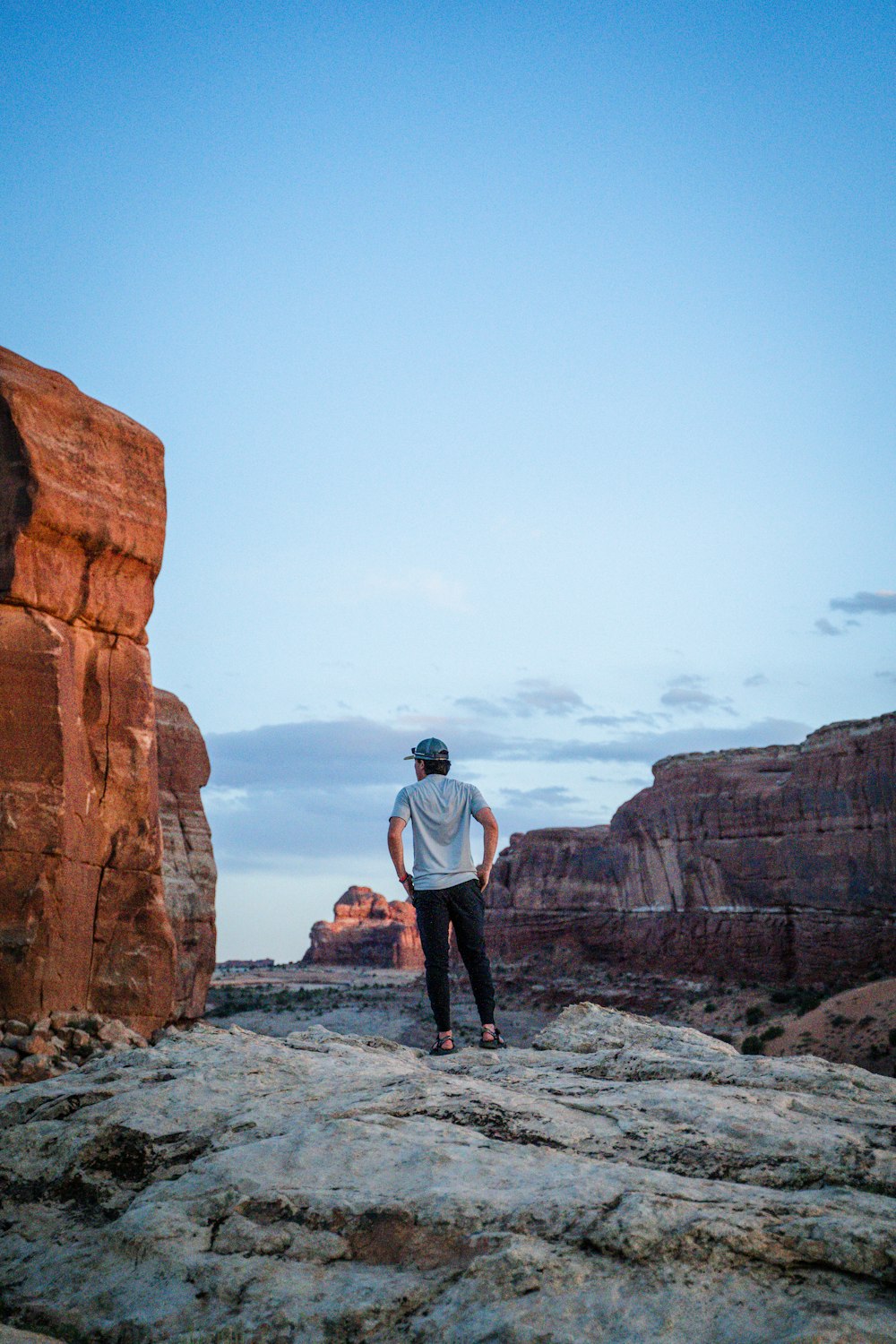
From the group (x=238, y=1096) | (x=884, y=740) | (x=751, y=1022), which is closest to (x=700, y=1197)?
(x=238, y=1096)

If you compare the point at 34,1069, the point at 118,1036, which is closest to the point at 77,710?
the point at 118,1036

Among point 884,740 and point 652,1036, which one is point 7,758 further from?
point 884,740

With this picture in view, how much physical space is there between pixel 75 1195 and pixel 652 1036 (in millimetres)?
4072

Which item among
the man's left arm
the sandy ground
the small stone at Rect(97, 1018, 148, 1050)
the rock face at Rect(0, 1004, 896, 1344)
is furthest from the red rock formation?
the rock face at Rect(0, 1004, 896, 1344)

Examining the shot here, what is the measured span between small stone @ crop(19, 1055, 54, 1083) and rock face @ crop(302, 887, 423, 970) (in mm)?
105817

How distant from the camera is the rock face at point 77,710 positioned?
10211mm

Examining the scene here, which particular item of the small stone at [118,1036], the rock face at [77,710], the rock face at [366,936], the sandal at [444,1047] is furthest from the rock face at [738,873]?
the sandal at [444,1047]

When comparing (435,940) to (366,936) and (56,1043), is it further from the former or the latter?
(366,936)

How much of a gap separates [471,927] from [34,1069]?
3883 millimetres

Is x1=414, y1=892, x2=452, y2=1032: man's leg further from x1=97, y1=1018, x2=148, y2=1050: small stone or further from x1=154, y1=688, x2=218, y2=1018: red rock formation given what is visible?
x1=154, y1=688, x2=218, y2=1018: red rock formation

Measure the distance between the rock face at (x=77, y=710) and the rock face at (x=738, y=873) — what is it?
4534cm

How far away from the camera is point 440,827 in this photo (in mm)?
7652

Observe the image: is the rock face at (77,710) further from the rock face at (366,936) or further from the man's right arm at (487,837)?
the rock face at (366,936)

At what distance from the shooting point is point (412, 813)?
305 inches
